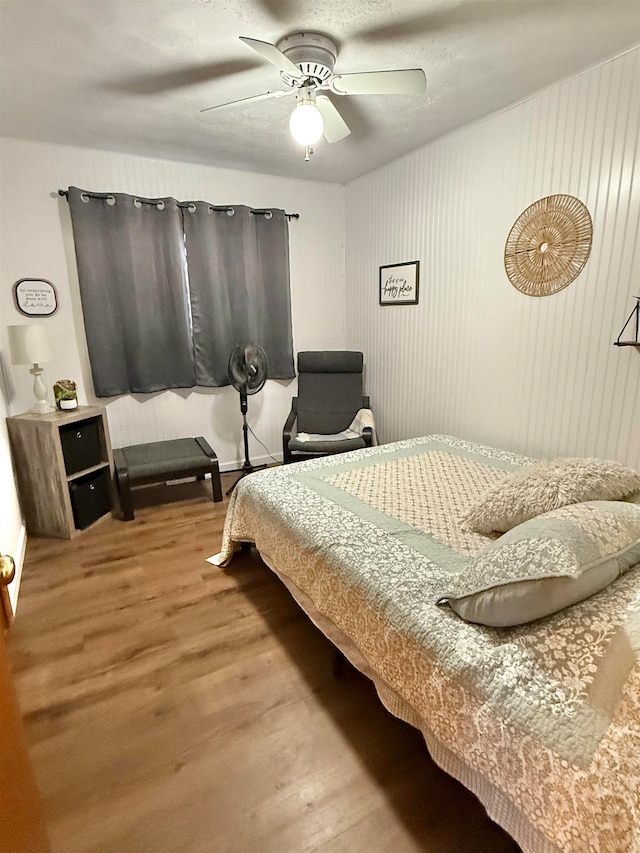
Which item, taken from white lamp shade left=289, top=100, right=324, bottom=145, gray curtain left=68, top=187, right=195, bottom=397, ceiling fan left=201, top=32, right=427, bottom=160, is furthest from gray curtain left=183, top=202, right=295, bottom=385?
white lamp shade left=289, top=100, right=324, bottom=145

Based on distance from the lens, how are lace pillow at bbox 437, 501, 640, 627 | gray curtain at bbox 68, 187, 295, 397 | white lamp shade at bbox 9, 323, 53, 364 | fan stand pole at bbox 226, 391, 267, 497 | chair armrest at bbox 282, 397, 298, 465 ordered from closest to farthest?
1. lace pillow at bbox 437, 501, 640, 627
2. white lamp shade at bbox 9, 323, 53, 364
3. gray curtain at bbox 68, 187, 295, 397
4. chair armrest at bbox 282, 397, 298, 465
5. fan stand pole at bbox 226, 391, 267, 497

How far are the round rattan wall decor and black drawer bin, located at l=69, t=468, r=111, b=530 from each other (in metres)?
3.02

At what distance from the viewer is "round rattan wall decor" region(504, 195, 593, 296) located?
2.31 meters

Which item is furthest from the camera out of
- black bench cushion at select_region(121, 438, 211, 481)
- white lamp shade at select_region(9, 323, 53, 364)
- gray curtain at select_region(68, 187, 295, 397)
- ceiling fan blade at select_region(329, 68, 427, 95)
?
gray curtain at select_region(68, 187, 295, 397)

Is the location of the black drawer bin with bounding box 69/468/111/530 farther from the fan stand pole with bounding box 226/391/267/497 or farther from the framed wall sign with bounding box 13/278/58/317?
the framed wall sign with bounding box 13/278/58/317

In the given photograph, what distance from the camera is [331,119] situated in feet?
7.27

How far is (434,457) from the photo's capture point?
8.52 feet

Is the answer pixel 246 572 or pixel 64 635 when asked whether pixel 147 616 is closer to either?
pixel 64 635

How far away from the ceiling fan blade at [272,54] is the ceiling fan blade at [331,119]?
0.76 ft

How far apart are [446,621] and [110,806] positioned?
3.67ft

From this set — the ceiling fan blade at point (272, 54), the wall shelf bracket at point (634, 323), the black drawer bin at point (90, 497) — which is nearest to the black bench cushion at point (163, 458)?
the black drawer bin at point (90, 497)

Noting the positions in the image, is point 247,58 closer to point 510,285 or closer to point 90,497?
point 510,285

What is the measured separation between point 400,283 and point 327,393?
1090 millimetres

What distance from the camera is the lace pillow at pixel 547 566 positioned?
105cm
